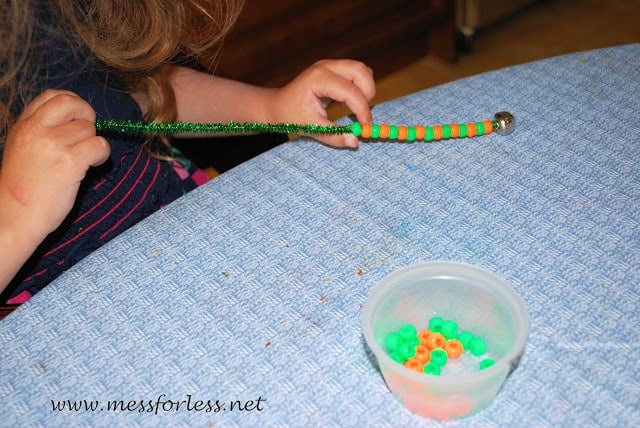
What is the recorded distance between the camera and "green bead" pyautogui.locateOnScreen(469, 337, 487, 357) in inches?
23.1

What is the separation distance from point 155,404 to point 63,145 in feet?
0.97

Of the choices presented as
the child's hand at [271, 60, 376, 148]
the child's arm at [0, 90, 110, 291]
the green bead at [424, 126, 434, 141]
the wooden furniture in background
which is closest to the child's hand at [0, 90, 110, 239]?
the child's arm at [0, 90, 110, 291]

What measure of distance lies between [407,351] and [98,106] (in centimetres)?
53

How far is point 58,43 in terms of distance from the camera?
84cm

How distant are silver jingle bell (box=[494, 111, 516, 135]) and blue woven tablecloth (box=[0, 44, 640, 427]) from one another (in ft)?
0.04

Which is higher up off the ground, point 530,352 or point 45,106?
point 45,106

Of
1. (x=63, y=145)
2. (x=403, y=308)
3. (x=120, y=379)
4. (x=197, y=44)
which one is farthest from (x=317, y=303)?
(x=197, y=44)

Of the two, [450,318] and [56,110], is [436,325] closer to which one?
[450,318]

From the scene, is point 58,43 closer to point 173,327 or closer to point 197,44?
point 197,44

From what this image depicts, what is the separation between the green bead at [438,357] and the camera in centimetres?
58

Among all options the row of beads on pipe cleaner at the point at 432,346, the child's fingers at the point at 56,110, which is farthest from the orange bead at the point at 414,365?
the child's fingers at the point at 56,110

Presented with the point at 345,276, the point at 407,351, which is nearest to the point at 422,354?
the point at 407,351

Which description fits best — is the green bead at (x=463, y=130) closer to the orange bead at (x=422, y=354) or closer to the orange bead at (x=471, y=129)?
the orange bead at (x=471, y=129)

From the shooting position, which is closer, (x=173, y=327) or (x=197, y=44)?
(x=173, y=327)
